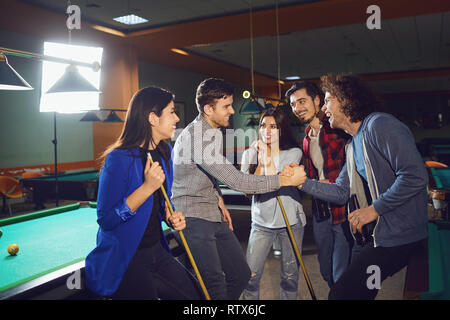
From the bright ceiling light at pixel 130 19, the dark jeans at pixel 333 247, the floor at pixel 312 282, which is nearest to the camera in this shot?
the dark jeans at pixel 333 247

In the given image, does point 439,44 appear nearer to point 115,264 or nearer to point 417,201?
point 417,201

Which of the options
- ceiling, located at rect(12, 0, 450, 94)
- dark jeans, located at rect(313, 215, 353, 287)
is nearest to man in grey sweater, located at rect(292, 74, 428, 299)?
dark jeans, located at rect(313, 215, 353, 287)

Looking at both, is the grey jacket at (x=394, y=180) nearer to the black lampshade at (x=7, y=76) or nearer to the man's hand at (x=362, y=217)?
the man's hand at (x=362, y=217)

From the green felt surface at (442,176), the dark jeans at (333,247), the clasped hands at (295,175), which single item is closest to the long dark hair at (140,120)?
the clasped hands at (295,175)

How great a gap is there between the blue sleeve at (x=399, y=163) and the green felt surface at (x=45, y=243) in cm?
155

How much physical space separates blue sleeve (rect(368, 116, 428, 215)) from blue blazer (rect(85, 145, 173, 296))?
112 centimetres

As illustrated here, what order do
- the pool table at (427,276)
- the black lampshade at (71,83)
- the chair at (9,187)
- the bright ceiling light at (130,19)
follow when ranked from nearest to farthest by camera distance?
the pool table at (427,276) → the black lampshade at (71,83) → the bright ceiling light at (130,19) → the chair at (9,187)

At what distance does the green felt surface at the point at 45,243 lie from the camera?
1832mm

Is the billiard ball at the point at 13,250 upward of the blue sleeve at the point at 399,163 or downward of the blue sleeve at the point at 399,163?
downward

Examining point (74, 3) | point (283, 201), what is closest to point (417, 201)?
point (283, 201)

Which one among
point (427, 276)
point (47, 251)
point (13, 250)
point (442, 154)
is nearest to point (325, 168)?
point (427, 276)

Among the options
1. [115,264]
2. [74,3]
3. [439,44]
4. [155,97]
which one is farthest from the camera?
[439,44]

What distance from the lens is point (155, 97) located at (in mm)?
1855
